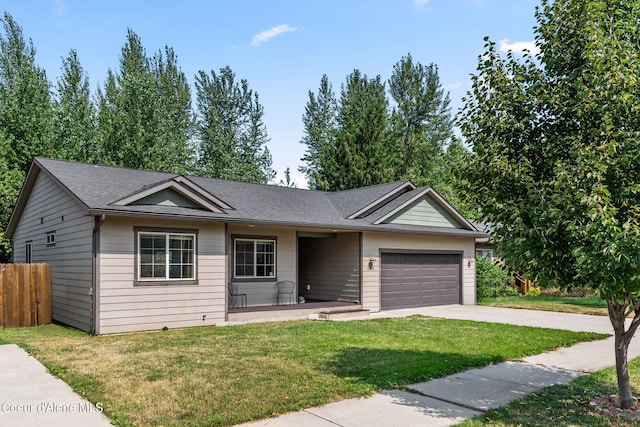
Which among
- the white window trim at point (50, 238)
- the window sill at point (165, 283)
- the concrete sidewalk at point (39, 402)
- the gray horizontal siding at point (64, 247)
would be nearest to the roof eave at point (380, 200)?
the window sill at point (165, 283)

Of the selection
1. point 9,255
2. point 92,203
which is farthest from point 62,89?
point 92,203

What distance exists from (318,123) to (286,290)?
26.0 m

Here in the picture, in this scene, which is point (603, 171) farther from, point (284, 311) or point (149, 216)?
point (284, 311)

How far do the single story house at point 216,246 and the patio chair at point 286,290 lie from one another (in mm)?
125

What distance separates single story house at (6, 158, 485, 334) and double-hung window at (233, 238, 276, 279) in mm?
33

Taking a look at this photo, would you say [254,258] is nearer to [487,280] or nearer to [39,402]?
[39,402]

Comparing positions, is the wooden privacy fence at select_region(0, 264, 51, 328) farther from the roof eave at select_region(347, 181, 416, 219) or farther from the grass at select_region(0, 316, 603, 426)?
the roof eave at select_region(347, 181, 416, 219)

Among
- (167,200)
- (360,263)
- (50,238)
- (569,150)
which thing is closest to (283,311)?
(360,263)

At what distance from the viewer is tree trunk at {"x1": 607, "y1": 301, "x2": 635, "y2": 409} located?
533 centimetres

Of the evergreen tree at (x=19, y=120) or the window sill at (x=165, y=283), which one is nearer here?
the window sill at (x=165, y=283)

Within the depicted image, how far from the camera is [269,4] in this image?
45.3ft

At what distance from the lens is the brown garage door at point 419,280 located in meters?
15.7

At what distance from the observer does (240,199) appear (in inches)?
571

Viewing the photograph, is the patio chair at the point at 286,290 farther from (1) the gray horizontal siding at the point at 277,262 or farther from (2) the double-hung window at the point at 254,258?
(2) the double-hung window at the point at 254,258
